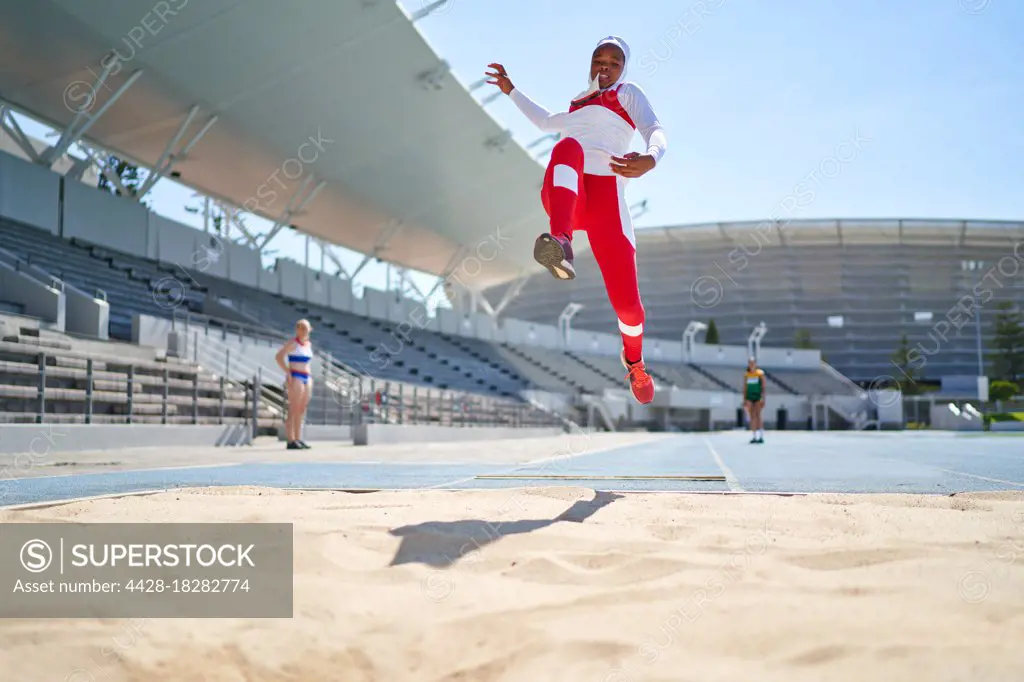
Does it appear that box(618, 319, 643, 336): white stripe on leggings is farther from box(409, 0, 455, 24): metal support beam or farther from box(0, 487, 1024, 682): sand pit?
box(409, 0, 455, 24): metal support beam

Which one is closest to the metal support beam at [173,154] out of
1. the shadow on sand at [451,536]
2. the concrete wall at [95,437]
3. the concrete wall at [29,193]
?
the concrete wall at [29,193]

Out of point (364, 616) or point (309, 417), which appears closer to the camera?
point (364, 616)

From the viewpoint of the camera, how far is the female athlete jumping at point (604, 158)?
3.80 m


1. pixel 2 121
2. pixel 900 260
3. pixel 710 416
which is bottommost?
pixel 710 416

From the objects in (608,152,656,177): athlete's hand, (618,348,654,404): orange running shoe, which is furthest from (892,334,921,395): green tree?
(608,152,656,177): athlete's hand

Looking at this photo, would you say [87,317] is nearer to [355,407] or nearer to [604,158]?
[355,407]

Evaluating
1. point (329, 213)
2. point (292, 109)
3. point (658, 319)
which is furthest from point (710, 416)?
point (292, 109)

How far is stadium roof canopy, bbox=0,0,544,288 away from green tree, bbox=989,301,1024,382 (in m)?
52.6

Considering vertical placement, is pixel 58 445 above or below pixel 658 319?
below

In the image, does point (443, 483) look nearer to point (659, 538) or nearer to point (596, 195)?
point (596, 195)

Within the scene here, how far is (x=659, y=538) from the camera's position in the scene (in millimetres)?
2400

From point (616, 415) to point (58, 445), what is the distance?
33763 mm

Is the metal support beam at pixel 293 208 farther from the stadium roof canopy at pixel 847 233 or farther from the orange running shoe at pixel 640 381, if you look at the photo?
the stadium roof canopy at pixel 847 233

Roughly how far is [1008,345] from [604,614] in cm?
7629
